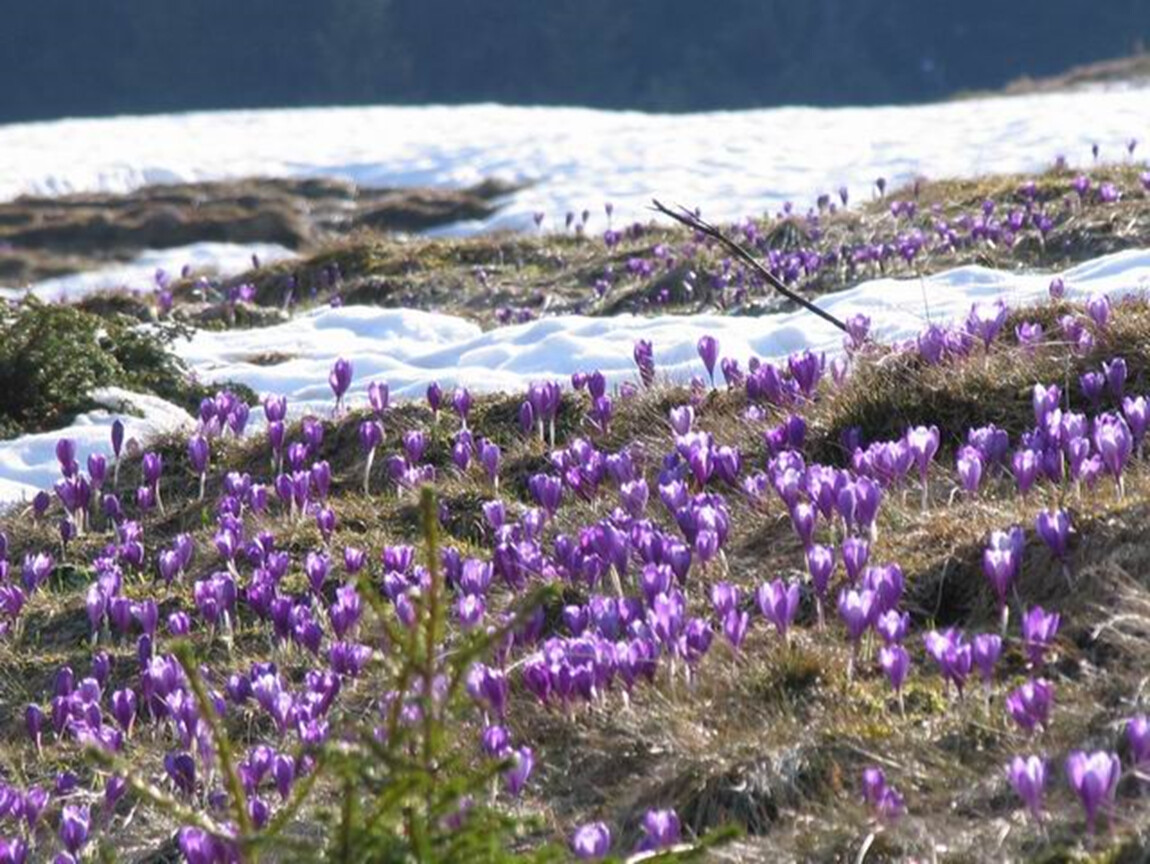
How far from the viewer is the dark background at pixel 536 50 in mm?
89625

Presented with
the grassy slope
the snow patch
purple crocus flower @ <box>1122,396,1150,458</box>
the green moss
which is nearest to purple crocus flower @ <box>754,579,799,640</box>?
the grassy slope

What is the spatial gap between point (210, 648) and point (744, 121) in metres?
30.7

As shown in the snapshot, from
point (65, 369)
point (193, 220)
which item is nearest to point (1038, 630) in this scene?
point (65, 369)

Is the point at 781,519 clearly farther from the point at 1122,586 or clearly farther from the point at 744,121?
the point at 744,121

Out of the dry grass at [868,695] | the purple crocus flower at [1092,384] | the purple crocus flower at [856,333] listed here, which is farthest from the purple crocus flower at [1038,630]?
the purple crocus flower at [856,333]

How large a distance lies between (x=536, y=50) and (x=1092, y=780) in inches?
3715

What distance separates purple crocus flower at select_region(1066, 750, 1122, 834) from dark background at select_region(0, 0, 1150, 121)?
86280 mm

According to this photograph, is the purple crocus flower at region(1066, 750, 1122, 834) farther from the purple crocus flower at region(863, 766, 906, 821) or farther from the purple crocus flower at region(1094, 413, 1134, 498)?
the purple crocus flower at region(1094, 413, 1134, 498)

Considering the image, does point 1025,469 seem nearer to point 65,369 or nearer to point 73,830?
point 73,830

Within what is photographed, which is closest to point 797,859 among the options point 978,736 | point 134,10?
point 978,736

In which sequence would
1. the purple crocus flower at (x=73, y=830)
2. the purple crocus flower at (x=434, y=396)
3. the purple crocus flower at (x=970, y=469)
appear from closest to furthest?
1. the purple crocus flower at (x=73, y=830)
2. the purple crocus flower at (x=970, y=469)
3. the purple crocus flower at (x=434, y=396)

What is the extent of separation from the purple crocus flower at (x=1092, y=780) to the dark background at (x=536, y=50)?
8628 cm

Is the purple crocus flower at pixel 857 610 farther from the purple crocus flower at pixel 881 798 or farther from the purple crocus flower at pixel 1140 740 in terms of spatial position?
the purple crocus flower at pixel 1140 740

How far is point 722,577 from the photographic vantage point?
207 inches
